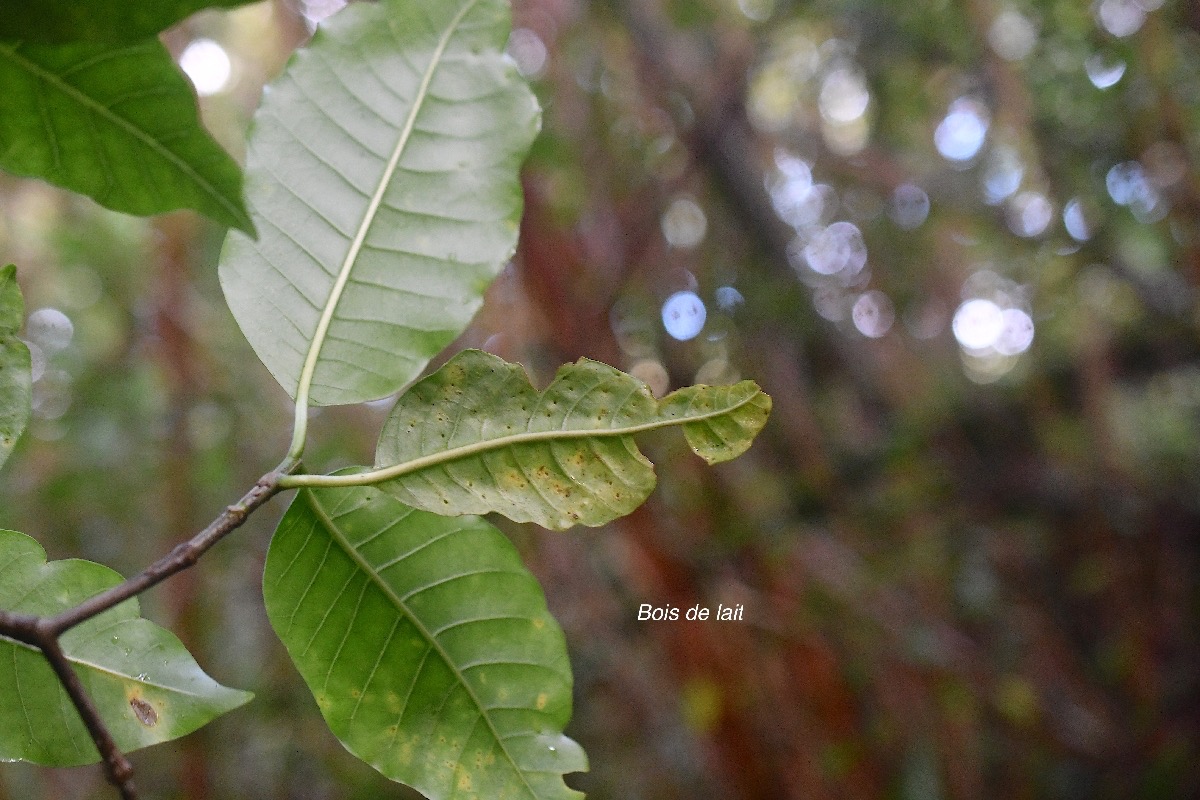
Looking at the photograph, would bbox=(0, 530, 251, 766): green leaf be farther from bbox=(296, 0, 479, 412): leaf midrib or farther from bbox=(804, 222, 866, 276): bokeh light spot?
bbox=(804, 222, 866, 276): bokeh light spot

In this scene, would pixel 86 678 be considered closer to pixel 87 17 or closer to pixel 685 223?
pixel 87 17

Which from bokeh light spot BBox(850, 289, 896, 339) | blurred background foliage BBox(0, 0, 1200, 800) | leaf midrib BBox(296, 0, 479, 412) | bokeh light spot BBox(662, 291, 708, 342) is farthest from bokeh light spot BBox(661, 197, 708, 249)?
leaf midrib BBox(296, 0, 479, 412)

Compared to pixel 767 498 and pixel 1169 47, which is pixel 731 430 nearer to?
pixel 767 498

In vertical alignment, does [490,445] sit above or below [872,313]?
below

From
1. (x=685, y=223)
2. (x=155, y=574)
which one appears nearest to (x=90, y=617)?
(x=155, y=574)

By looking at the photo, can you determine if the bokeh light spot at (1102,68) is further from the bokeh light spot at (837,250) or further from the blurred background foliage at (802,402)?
the bokeh light spot at (837,250)

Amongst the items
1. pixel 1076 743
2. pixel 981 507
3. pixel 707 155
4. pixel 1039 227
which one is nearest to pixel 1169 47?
pixel 1039 227

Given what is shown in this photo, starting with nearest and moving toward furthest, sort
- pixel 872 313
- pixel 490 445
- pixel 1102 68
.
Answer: pixel 490 445 → pixel 1102 68 → pixel 872 313
